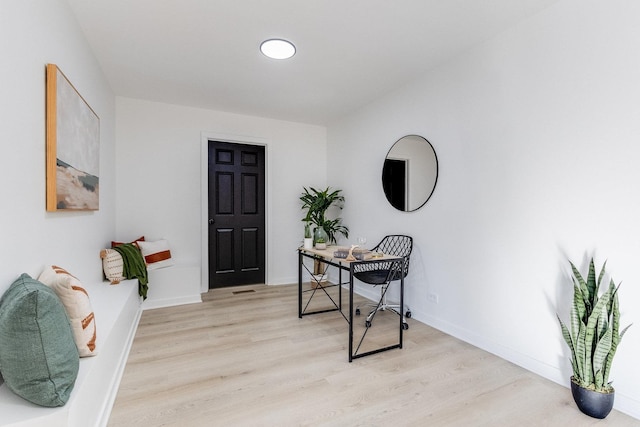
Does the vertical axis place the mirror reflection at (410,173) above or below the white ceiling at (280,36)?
below

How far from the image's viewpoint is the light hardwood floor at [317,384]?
5.52 feet

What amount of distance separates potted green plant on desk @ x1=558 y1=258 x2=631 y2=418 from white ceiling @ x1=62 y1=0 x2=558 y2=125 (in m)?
1.87

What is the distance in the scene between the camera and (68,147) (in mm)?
1952

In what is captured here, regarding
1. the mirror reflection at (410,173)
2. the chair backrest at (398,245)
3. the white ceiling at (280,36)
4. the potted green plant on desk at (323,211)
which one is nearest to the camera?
the white ceiling at (280,36)

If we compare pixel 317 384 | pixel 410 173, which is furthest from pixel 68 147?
pixel 410 173

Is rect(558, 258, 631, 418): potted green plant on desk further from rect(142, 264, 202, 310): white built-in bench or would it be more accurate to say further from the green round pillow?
rect(142, 264, 202, 310): white built-in bench

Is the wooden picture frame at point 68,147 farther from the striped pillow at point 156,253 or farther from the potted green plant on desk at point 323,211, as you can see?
the potted green plant on desk at point 323,211

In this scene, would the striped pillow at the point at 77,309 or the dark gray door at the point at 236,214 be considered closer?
the striped pillow at the point at 77,309

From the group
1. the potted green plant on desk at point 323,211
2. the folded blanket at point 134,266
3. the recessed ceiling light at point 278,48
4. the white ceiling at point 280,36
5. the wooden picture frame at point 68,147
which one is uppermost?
the white ceiling at point 280,36

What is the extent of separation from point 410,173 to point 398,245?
0.80 metres

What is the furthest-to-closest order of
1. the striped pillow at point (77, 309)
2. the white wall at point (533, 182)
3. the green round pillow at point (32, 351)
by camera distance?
the white wall at point (533, 182) < the striped pillow at point (77, 309) < the green round pillow at point (32, 351)

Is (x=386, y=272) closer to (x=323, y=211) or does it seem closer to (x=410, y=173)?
(x=410, y=173)

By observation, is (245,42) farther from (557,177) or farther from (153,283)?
(153,283)

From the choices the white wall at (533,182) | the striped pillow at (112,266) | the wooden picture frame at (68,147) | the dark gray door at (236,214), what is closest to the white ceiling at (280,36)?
the white wall at (533,182)
